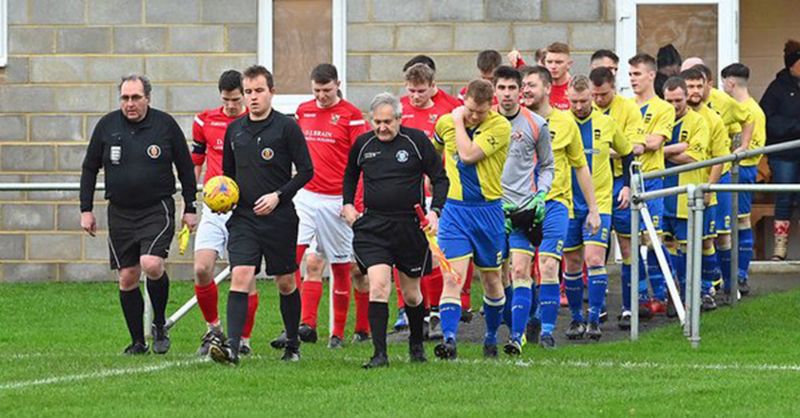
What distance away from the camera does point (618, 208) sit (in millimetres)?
15859

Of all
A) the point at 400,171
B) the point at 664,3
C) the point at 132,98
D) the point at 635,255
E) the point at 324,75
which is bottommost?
the point at 635,255

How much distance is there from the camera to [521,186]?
44.8 ft

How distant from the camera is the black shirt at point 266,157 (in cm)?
1279

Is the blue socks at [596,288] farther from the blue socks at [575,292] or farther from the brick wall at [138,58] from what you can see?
the brick wall at [138,58]

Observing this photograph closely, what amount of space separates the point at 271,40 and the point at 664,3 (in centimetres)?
409

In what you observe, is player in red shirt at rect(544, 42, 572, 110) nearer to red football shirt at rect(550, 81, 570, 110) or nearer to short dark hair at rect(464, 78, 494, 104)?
red football shirt at rect(550, 81, 570, 110)

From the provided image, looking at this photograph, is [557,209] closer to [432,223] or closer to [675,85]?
[432,223]

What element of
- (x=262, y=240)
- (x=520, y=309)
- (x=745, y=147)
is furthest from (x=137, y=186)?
(x=745, y=147)

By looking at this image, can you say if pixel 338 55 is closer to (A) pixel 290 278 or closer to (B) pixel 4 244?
(B) pixel 4 244

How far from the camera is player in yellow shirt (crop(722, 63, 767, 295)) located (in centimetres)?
1809

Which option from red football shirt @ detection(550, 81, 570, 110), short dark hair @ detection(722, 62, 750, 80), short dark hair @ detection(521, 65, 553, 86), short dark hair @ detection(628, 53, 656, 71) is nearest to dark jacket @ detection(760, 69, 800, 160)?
short dark hair @ detection(722, 62, 750, 80)

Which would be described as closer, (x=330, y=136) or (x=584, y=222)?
(x=330, y=136)

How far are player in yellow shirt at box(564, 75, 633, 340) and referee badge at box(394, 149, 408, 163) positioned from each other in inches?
104

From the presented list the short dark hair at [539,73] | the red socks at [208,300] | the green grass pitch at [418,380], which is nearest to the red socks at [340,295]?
the green grass pitch at [418,380]
